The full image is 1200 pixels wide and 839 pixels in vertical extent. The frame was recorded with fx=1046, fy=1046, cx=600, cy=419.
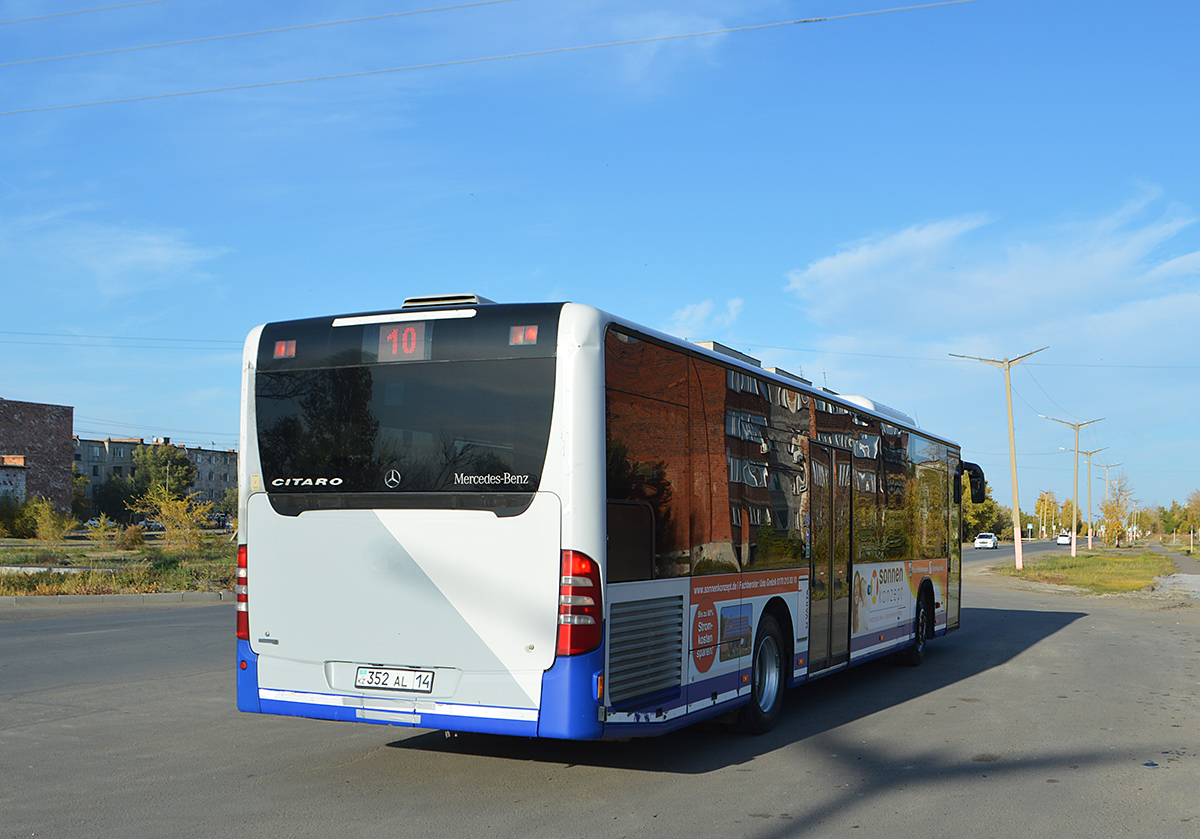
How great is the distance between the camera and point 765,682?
8.84 m

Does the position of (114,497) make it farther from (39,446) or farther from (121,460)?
(121,460)

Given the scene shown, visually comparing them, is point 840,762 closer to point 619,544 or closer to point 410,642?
point 619,544

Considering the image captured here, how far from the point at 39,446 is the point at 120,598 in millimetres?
63586

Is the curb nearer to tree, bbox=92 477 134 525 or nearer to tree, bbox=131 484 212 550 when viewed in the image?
tree, bbox=131 484 212 550

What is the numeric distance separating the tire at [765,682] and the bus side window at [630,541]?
2.12m

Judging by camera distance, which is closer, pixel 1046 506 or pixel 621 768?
pixel 621 768

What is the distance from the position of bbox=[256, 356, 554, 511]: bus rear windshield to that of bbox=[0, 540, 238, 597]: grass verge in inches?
651

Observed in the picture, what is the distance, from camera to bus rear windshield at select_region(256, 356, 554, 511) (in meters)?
6.48

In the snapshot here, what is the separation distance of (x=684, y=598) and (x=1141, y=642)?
42.8 feet

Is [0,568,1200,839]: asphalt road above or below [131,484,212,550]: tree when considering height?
below

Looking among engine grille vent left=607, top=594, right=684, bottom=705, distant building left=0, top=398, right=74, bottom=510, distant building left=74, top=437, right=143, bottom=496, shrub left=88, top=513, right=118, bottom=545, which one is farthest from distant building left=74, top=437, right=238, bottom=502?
engine grille vent left=607, top=594, right=684, bottom=705

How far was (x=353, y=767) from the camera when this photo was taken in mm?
7355

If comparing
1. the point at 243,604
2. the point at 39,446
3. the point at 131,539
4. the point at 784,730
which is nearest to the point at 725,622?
the point at 784,730

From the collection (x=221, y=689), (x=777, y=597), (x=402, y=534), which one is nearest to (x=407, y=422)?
(x=402, y=534)
